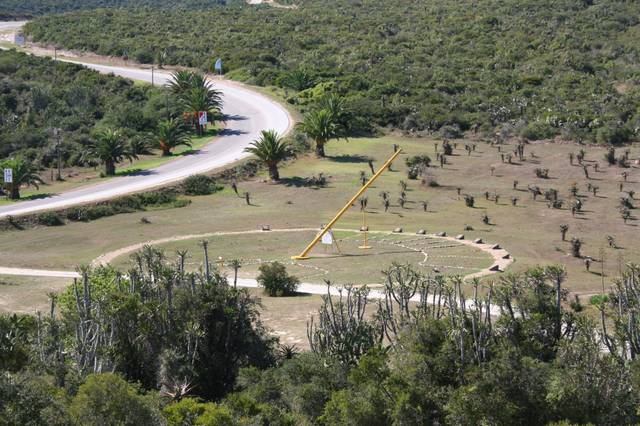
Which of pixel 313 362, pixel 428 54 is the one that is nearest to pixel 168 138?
pixel 428 54

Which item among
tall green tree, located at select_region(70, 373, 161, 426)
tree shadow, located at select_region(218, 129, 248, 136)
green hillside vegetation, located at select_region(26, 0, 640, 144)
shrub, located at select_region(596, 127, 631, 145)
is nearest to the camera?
tall green tree, located at select_region(70, 373, 161, 426)

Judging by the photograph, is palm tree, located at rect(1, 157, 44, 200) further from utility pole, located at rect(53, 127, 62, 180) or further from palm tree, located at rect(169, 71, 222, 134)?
palm tree, located at rect(169, 71, 222, 134)

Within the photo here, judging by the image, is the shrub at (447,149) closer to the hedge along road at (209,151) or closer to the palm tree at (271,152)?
the hedge along road at (209,151)

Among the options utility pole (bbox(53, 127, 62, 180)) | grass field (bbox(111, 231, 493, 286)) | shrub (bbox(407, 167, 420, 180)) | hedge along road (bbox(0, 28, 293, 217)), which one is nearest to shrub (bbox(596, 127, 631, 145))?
shrub (bbox(407, 167, 420, 180))

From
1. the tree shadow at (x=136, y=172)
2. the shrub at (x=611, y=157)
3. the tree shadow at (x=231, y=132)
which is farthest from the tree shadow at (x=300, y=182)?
the shrub at (x=611, y=157)

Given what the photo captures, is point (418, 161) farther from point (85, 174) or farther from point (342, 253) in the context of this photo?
point (342, 253)

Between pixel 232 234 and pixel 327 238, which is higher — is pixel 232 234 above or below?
below
